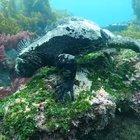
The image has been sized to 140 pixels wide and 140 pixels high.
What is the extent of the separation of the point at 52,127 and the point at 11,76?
394 centimetres

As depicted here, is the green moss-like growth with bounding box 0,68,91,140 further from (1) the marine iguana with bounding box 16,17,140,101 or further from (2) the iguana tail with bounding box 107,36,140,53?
(2) the iguana tail with bounding box 107,36,140,53

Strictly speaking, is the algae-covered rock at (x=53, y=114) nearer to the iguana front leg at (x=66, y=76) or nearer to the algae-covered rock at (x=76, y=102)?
the algae-covered rock at (x=76, y=102)

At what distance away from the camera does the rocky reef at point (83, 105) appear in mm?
4199

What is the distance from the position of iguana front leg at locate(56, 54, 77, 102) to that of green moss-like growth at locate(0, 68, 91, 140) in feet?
0.49

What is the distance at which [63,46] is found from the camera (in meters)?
→ 6.21

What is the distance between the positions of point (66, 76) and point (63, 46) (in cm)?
130

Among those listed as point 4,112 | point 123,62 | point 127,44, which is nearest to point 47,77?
point 4,112

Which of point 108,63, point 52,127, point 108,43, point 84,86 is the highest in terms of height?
point 108,43

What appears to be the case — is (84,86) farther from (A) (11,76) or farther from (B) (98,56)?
(A) (11,76)

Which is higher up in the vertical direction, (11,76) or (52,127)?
(11,76)

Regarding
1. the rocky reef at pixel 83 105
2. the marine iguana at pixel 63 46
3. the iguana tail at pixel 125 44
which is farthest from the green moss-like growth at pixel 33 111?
the iguana tail at pixel 125 44

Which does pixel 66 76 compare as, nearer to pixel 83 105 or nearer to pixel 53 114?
pixel 83 105

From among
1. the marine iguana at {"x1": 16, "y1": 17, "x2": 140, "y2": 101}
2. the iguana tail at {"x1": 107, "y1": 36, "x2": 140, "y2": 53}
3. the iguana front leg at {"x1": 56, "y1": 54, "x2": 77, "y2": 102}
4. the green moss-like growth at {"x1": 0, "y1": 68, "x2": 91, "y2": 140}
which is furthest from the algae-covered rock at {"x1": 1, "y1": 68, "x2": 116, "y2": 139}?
the iguana tail at {"x1": 107, "y1": 36, "x2": 140, "y2": 53}

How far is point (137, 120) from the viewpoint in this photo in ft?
16.3
